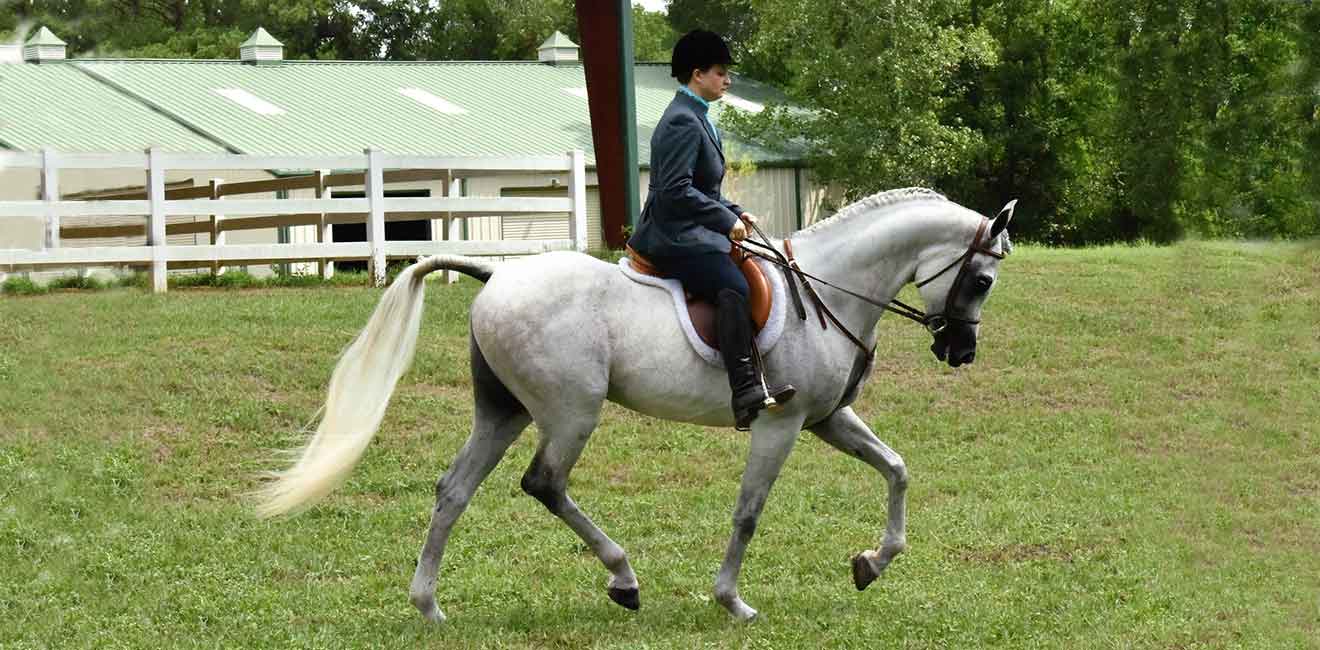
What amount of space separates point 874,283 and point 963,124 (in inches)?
1245

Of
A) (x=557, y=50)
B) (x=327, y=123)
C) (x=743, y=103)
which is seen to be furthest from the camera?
(x=743, y=103)

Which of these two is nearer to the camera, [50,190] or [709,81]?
[709,81]

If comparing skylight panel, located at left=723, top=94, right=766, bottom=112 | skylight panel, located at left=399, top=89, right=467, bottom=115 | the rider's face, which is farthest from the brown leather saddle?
skylight panel, located at left=723, top=94, right=766, bottom=112

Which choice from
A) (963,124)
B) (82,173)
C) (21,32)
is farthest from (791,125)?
(21,32)

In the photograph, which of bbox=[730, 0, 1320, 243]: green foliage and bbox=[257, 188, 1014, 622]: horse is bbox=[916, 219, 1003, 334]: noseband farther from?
bbox=[730, 0, 1320, 243]: green foliage

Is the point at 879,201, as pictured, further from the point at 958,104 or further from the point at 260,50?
the point at 958,104

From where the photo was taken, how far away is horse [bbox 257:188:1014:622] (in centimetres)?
704

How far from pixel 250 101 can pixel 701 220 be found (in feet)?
85.4

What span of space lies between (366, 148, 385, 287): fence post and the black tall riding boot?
36.2ft

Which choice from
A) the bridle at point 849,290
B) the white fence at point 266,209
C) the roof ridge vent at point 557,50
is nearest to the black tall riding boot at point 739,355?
the bridle at point 849,290

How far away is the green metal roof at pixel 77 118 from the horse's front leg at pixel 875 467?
19458 mm

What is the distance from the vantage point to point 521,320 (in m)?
6.99

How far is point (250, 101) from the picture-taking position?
31.2 meters

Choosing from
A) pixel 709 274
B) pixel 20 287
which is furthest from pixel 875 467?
pixel 20 287
